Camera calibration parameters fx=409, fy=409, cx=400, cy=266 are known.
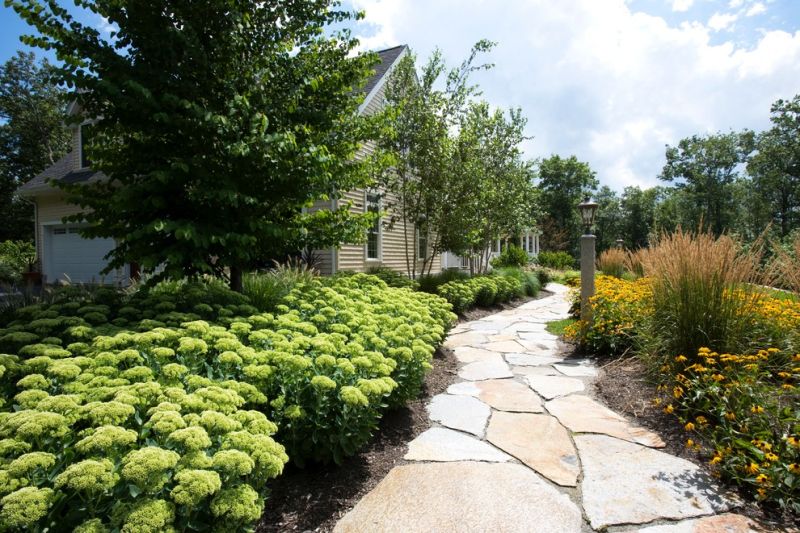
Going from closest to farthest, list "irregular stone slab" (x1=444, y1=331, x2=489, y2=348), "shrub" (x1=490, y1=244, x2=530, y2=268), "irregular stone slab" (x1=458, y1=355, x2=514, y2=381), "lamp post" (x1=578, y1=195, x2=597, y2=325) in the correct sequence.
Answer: "irregular stone slab" (x1=458, y1=355, x2=514, y2=381) → "lamp post" (x1=578, y1=195, x2=597, y2=325) → "irregular stone slab" (x1=444, y1=331, x2=489, y2=348) → "shrub" (x1=490, y1=244, x2=530, y2=268)

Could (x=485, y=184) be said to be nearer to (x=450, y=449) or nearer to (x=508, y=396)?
(x=508, y=396)

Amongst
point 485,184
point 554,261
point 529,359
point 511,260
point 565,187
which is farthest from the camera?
point 565,187

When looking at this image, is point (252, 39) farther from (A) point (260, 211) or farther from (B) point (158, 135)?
(A) point (260, 211)

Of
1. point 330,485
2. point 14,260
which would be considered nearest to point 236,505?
point 330,485

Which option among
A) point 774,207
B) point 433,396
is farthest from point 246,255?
point 774,207

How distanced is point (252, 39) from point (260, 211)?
1.74 metres

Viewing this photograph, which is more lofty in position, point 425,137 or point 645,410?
point 425,137

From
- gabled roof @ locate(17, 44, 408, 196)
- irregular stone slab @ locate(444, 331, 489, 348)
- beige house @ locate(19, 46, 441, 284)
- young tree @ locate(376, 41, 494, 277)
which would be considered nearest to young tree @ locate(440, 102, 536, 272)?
young tree @ locate(376, 41, 494, 277)

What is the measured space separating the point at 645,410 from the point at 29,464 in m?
3.66

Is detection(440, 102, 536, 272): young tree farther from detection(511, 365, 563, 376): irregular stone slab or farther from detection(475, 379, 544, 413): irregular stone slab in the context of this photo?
detection(475, 379, 544, 413): irregular stone slab

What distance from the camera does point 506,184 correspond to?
36.0 ft

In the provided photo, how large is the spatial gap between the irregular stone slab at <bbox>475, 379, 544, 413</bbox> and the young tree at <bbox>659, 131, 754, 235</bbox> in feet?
94.3

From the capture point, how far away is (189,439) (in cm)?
143

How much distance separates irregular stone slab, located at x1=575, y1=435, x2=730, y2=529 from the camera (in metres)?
2.00
